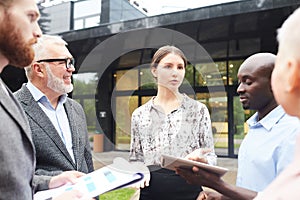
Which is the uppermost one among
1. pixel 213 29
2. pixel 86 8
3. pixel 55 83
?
pixel 86 8

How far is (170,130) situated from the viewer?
1.97 meters

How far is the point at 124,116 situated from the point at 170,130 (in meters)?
0.67

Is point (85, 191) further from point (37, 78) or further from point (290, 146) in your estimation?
point (37, 78)

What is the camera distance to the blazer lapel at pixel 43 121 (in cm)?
194

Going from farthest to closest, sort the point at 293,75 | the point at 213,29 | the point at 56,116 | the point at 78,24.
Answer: the point at 78,24, the point at 213,29, the point at 56,116, the point at 293,75

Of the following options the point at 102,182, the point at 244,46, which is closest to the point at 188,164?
the point at 102,182

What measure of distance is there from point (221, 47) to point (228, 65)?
0.53 metres

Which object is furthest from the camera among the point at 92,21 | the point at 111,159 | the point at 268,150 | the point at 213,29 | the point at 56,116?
the point at 92,21

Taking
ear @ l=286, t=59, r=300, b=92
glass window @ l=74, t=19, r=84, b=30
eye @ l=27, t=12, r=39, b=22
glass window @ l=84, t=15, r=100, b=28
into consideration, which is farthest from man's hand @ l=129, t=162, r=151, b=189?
glass window @ l=74, t=19, r=84, b=30

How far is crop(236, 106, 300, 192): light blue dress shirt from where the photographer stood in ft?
4.53

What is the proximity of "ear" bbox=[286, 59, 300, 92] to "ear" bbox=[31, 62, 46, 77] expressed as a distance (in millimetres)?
1772

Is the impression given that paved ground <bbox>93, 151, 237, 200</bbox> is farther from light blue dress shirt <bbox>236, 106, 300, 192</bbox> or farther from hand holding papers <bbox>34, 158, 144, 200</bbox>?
hand holding papers <bbox>34, 158, 144, 200</bbox>

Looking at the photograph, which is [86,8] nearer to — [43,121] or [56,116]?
[56,116]

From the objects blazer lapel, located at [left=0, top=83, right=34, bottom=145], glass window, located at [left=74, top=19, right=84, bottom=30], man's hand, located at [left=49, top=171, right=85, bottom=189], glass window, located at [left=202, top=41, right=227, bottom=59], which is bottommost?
man's hand, located at [left=49, top=171, right=85, bottom=189]
